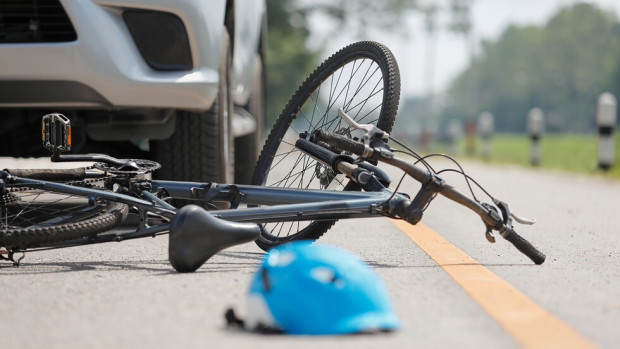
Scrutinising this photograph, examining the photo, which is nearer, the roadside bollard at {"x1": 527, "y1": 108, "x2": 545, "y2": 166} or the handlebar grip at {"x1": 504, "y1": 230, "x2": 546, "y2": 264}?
the handlebar grip at {"x1": 504, "y1": 230, "x2": 546, "y2": 264}

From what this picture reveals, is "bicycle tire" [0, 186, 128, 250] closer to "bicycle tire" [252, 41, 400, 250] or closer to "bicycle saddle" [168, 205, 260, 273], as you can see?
"bicycle saddle" [168, 205, 260, 273]

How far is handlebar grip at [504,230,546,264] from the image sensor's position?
3797 millimetres

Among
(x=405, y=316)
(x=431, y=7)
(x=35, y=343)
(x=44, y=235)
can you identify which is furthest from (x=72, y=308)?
(x=431, y=7)

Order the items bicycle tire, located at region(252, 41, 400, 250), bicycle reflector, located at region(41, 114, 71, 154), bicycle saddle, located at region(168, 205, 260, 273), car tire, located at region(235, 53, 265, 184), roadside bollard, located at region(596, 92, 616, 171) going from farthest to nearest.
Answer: roadside bollard, located at region(596, 92, 616, 171) → car tire, located at region(235, 53, 265, 184) → bicycle tire, located at region(252, 41, 400, 250) → bicycle reflector, located at region(41, 114, 71, 154) → bicycle saddle, located at region(168, 205, 260, 273)

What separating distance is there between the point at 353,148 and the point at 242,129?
Result: 2908 millimetres

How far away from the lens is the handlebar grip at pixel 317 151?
4.14 metres

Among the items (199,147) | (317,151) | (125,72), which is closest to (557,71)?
(199,147)

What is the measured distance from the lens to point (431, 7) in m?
49.3

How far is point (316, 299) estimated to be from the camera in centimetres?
256

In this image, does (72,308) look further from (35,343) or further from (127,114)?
(127,114)

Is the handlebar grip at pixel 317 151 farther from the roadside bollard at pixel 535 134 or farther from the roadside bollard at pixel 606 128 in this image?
the roadside bollard at pixel 535 134

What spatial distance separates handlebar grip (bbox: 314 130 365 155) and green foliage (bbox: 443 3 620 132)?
95534mm

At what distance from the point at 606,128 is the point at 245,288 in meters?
10.3

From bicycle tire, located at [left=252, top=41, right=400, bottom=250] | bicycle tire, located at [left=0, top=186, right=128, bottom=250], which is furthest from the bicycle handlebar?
bicycle tire, located at [left=0, top=186, right=128, bottom=250]
